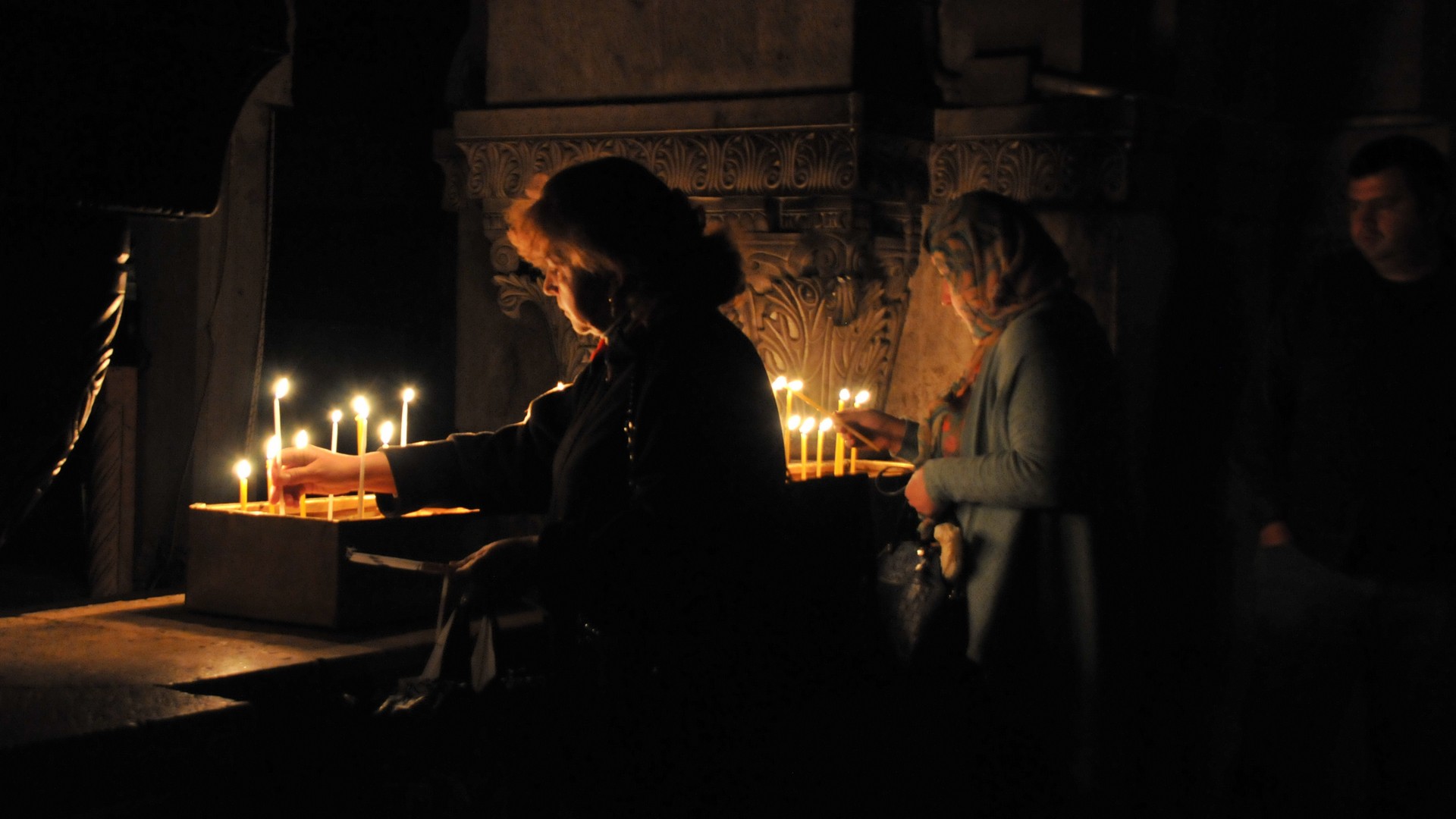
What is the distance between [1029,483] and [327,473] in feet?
4.72

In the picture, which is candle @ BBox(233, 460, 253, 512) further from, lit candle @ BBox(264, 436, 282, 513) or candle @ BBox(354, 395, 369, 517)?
candle @ BBox(354, 395, 369, 517)

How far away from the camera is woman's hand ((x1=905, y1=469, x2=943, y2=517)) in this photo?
364cm

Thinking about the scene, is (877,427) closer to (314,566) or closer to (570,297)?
(570,297)

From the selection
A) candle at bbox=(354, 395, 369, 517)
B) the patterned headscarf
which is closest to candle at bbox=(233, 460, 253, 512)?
candle at bbox=(354, 395, 369, 517)

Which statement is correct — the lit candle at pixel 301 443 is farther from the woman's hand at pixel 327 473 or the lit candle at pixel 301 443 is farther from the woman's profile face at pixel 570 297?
the woman's profile face at pixel 570 297

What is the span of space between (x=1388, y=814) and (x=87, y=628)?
2688mm

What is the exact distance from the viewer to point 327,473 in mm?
2953

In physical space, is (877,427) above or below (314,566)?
above

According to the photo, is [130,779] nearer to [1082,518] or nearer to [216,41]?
[216,41]

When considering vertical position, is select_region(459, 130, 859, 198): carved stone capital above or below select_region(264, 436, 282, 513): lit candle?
above

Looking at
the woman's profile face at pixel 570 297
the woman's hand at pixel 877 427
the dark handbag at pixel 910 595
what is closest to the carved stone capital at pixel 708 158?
the woman's hand at pixel 877 427

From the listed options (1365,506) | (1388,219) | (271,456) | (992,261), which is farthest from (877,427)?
(271,456)

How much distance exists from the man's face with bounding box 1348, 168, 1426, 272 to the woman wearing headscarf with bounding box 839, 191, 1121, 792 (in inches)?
27.2

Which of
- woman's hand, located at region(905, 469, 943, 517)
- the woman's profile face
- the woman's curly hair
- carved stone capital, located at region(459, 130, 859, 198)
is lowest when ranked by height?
woman's hand, located at region(905, 469, 943, 517)
